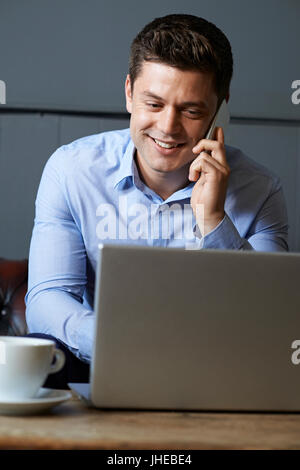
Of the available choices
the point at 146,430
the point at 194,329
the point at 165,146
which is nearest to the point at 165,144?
the point at 165,146

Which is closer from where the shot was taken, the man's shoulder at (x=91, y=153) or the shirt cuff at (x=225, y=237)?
the shirt cuff at (x=225, y=237)

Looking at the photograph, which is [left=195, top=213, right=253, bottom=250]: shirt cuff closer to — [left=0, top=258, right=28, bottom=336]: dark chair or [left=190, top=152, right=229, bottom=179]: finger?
[left=190, top=152, right=229, bottom=179]: finger

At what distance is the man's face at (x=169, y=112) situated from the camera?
1.67 metres

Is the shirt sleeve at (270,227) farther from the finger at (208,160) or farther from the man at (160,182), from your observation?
the finger at (208,160)

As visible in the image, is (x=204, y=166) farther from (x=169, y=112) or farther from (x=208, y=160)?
(x=169, y=112)

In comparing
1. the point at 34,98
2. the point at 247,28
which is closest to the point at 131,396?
the point at 34,98

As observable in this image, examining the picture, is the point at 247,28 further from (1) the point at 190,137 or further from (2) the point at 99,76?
(1) the point at 190,137

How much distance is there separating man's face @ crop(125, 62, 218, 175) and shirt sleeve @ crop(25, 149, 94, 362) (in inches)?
10.3

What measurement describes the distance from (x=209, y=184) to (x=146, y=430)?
96 cm

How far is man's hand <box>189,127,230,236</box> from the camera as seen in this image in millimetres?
1629

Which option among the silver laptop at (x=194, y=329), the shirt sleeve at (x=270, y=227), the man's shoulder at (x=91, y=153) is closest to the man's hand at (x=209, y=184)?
the shirt sleeve at (x=270, y=227)

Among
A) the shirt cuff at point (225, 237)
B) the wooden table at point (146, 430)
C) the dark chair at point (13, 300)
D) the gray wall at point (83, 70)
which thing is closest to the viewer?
the wooden table at point (146, 430)

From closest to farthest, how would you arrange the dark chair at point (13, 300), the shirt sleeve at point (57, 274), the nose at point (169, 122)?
the shirt sleeve at point (57, 274)
the nose at point (169, 122)
the dark chair at point (13, 300)

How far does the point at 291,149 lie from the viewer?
8.84ft
